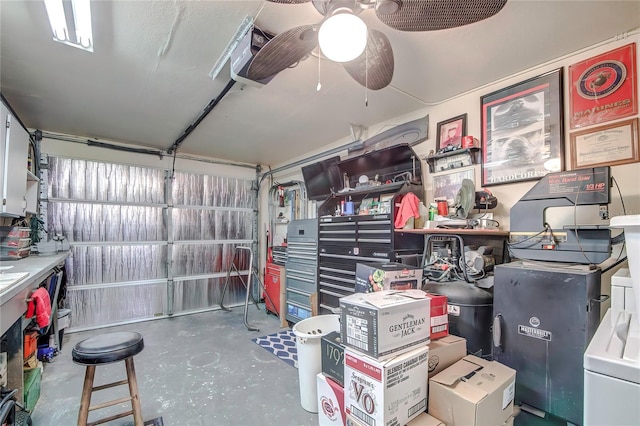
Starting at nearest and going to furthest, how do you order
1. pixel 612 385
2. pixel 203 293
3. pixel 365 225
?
pixel 612 385 → pixel 365 225 → pixel 203 293

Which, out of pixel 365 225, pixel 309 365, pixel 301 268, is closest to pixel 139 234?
pixel 301 268

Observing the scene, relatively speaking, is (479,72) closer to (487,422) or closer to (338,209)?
(338,209)

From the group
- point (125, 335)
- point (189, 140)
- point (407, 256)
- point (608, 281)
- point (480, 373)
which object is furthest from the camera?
point (189, 140)

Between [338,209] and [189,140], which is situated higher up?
[189,140]

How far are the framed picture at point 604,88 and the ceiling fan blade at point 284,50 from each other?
1.84 m

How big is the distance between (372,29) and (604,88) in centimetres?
165

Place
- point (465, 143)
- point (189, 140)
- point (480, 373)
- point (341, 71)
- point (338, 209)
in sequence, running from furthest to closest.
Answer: point (189, 140) → point (338, 209) → point (465, 143) → point (341, 71) → point (480, 373)

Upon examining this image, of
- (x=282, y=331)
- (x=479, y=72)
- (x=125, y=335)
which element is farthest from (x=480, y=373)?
(x=282, y=331)

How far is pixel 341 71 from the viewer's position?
2174 mm

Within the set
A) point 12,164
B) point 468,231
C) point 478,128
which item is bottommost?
point 468,231

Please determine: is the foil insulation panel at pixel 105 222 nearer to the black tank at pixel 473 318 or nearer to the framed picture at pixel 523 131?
the black tank at pixel 473 318

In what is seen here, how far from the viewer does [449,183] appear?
8.61 feet

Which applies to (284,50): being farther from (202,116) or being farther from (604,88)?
(604,88)

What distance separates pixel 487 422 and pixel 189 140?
4105mm
